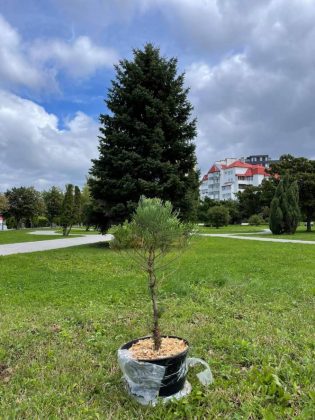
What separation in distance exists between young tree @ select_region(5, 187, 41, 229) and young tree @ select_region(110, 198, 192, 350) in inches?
1872

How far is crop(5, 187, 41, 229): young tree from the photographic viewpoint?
1891 inches

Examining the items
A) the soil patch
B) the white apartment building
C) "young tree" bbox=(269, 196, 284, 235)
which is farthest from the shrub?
the white apartment building

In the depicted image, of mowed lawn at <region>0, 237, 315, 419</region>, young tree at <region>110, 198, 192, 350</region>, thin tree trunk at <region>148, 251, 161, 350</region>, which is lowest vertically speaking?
mowed lawn at <region>0, 237, 315, 419</region>

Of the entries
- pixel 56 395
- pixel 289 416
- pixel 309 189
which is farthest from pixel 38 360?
pixel 309 189

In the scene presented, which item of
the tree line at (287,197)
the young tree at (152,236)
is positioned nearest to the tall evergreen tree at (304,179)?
the tree line at (287,197)

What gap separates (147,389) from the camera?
→ 2.73m

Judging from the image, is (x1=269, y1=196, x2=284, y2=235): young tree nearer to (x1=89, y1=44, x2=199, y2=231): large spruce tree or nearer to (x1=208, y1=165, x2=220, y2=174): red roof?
(x1=89, y1=44, x2=199, y2=231): large spruce tree

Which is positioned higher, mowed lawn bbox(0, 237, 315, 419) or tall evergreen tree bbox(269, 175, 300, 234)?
tall evergreen tree bbox(269, 175, 300, 234)

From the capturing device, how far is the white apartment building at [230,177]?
10019 centimetres

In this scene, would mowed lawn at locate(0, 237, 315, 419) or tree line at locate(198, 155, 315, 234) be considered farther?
tree line at locate(198, 155, 315, 234)

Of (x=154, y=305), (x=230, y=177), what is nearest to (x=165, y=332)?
(x=154, y=305)

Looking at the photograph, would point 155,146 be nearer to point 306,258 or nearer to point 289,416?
point 306,258

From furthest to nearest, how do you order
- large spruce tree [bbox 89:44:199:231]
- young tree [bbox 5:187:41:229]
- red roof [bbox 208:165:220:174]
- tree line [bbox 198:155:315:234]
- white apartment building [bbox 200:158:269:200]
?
red roof [bbox 208:165:220:174], white apartment building [bbox 200:158:269:200], young tree [bbox 5:187:41:229], tree line [bbox 198:155:315:234], large spruce tree [bbox 89:44:199:231]

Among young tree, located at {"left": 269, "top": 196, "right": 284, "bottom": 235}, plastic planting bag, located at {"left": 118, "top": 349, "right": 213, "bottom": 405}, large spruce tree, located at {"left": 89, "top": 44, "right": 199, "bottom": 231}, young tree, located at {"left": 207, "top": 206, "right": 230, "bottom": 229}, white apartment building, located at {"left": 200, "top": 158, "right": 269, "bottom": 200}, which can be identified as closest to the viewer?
plastic planting bag, located at {"left": 118, "top": 349, "right": 213, "bottom": 405}
